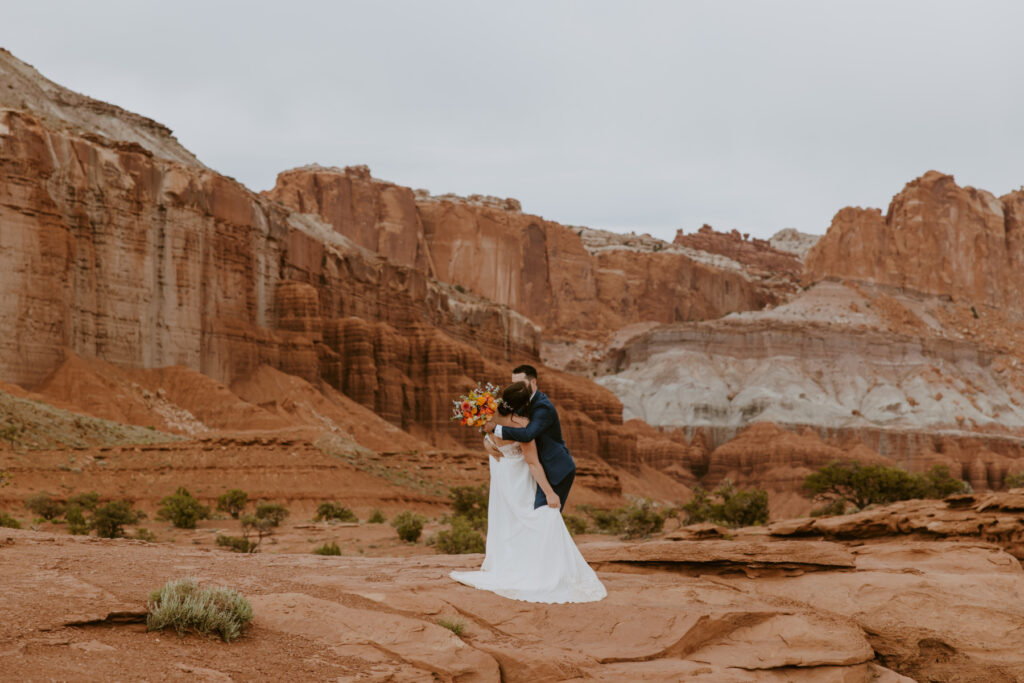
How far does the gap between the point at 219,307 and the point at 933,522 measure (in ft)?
138

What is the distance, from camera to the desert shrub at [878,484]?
47594 mm

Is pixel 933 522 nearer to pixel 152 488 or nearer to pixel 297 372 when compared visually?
pixel 152 488

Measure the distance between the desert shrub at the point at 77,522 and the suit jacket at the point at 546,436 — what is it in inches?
681

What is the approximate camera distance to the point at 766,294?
516 ft

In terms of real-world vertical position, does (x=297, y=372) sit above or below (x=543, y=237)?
below

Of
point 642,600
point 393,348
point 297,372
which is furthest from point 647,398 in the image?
point 642,600

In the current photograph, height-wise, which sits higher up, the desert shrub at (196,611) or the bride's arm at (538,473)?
the bride's arm at (538,473)

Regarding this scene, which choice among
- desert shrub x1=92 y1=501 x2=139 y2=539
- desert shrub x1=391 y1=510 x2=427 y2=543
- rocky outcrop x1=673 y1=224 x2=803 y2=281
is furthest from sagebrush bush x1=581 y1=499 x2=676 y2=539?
rocky outcrop x1=673 y1=224 x2=803 y2=281

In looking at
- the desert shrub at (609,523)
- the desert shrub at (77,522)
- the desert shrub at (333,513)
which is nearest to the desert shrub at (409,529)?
the desert shrub at (77,522)

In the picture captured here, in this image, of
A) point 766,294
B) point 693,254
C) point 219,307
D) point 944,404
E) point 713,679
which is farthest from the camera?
point 693,254

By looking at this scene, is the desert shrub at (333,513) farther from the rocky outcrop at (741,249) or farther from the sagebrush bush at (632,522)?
the rocky outcrop at (741,249)

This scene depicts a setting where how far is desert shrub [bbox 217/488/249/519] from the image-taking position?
103 feet

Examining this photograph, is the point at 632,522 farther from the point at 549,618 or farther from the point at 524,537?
the point at 549,618

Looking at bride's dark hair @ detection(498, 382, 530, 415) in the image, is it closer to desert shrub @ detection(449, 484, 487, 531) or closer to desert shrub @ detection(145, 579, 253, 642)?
desert shrub @ detection(145, 579, 253, 642)
